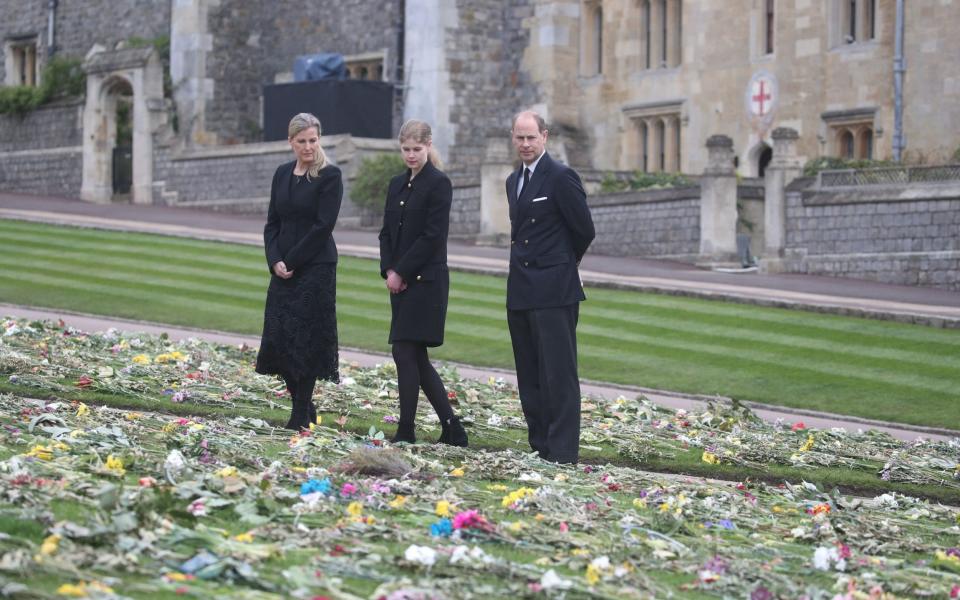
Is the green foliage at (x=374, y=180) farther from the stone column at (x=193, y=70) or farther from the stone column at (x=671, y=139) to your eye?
the stone column at (x=193, y=70)

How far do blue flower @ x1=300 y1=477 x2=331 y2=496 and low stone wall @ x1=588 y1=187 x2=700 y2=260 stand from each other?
2092cm

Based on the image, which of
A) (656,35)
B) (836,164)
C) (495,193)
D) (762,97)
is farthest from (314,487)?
(656,35)

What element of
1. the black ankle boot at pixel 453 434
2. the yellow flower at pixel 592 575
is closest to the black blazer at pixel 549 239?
the black ankle boot at pixel 453 434

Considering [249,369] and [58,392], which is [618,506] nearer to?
[58,392]

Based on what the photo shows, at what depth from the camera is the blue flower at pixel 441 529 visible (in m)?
6.84

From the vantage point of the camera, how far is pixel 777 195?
27000mm

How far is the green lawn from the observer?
14750 millimetres

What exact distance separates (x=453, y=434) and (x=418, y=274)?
3.49 feet

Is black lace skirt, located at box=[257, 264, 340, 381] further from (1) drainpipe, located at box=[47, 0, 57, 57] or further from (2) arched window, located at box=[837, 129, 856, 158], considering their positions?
(1) drainpipe, located at box=[47, 0, 57, 57]

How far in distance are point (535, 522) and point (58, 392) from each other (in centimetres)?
530

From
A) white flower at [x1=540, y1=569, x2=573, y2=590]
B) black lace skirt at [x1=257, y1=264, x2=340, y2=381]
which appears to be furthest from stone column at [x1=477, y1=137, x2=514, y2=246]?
white flower at [x1=540, y1=569, x2=573, y2=590]

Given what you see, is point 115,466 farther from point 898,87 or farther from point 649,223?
point 898,87

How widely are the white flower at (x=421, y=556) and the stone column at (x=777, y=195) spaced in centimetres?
2118

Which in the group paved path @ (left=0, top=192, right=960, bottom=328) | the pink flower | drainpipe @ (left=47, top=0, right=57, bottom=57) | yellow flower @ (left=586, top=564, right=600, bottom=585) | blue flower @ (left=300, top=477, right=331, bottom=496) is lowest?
yellow flower @ (left=586, top=564, right=600, bottom=585)
